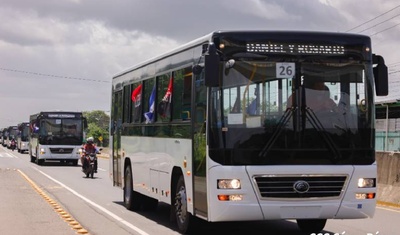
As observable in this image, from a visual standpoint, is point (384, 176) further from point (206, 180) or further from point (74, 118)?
point (74, 118)

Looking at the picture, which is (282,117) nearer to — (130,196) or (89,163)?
(130,196)

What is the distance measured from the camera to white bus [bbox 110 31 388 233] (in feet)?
30.1

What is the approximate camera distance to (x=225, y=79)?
930 cm

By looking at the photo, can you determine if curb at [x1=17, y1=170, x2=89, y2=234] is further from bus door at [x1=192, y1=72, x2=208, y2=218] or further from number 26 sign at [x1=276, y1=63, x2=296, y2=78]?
number 26 sign at [x1=276, y1=63, x2=296, y2=78]

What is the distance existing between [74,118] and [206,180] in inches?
1119

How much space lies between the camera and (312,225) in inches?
445

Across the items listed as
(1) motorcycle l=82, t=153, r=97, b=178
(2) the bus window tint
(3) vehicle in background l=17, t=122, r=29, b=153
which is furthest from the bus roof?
(3) vehicle in background l=17, t=122, r=29, b=153

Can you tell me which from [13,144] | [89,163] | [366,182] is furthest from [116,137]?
[13,144]

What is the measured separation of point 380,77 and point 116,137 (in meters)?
7.96

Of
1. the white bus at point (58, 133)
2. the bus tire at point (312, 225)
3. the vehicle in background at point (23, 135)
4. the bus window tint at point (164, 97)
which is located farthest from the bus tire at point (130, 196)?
the vehicle in background at point (23, 135)

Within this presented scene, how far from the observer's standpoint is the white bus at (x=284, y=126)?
917 centimetres

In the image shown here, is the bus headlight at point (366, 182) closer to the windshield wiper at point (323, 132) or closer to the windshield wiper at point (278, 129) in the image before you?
the windshield wiper at point (323, 132)

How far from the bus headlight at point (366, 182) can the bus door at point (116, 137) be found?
7380 mm

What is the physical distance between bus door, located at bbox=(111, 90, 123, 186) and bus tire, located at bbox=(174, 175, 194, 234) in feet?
16.0
